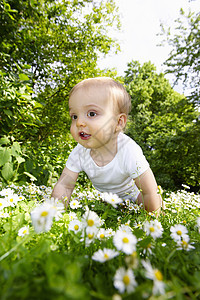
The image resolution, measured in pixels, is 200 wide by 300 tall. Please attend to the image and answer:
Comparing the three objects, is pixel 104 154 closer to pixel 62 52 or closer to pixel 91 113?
pixel 91 113

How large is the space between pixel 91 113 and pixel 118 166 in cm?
61

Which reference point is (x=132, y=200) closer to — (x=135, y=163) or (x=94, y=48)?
(x=135, y=163)

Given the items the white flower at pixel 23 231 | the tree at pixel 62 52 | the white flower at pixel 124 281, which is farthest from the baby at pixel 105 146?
the tree at pixel 62 52

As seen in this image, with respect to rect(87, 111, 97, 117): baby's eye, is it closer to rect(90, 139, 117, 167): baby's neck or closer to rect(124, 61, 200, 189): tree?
rect(90, 139, 117, 167): baby's neck

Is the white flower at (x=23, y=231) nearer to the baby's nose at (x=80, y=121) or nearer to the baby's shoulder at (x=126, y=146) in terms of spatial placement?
the baby's nose at (x=80, y=121)

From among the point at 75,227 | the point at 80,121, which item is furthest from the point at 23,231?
the point at 80,121

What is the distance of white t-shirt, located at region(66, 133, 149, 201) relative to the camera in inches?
68.8

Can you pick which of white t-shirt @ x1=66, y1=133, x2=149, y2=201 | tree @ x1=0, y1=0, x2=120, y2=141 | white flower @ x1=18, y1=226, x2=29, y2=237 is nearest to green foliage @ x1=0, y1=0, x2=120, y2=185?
tree @ x1=0, y1=0, x2=120, y2=141

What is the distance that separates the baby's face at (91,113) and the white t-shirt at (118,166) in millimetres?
326

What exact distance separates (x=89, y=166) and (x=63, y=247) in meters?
1.19

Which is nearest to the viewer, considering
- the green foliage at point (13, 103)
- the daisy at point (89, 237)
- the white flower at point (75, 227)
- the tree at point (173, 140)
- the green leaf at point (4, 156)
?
the daisy at point (89, 237)

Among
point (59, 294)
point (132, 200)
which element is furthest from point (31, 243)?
point (132, 200)

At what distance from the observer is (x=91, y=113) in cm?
156

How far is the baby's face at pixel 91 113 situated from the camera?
1541 mm
